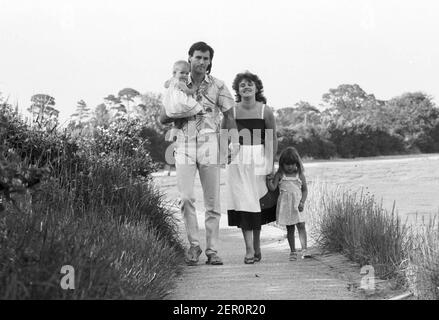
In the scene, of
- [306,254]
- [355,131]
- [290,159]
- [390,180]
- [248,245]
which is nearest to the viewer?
[248,245]

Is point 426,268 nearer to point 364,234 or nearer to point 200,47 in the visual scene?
point 364,234

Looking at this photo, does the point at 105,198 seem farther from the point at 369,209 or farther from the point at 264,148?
the point at 369,209

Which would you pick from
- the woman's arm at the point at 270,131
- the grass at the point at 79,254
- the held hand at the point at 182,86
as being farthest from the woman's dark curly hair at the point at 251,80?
the grass at the point at 79,254

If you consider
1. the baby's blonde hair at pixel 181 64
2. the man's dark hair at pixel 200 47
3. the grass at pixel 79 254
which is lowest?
the grass at pixel 79 254

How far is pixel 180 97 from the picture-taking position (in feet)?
21.3

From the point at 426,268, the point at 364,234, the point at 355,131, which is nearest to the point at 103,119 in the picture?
the point at 364,234

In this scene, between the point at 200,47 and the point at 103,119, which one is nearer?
the point at 200,47

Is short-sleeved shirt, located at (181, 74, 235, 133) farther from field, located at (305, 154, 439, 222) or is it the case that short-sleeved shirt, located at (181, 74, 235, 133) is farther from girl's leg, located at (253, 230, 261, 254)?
field, located at (305, 154, 439, 222)

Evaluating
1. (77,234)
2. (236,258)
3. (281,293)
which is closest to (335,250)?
(236,258)

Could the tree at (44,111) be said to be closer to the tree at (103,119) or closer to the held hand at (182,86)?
the held hand at (182,86)

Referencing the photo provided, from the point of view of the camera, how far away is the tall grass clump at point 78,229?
12.4ft

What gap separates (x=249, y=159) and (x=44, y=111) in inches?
97.9

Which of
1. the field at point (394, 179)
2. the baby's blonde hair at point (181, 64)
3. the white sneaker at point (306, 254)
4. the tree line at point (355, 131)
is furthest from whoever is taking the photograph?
the tree line at point (355, 131)

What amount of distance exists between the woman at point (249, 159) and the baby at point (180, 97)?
619 millimetres
